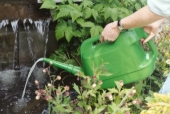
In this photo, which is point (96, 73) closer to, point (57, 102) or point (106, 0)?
point (57, 102)

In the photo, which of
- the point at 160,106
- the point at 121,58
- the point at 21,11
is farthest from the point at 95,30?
the point at 160,106

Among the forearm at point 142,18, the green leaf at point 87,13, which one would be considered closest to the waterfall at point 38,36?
the green leaf at point 87,13

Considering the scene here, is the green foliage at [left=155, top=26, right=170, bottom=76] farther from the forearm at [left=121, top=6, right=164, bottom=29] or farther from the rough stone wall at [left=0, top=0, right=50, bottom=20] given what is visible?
the rough stone wall at [left=0, top=0, right=50, bottom=20]

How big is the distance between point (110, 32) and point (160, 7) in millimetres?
521

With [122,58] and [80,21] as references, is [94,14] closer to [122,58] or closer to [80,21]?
[80,21]

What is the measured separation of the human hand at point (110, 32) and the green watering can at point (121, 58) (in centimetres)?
6

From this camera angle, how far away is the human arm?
147 cm

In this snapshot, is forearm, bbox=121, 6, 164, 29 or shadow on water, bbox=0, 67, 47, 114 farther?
shadow on water, bbox=0, 67, 47, 114

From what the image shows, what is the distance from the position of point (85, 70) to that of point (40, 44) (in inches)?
62.5

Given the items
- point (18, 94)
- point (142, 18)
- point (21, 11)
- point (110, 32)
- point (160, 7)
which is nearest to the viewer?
point (160, 7)

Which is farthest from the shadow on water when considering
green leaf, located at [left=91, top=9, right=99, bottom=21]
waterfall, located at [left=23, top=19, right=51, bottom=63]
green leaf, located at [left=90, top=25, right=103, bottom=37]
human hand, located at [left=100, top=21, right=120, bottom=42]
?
human hand, located at [left=100, top=21, right=120, bottom=42]

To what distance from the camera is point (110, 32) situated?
1838mm

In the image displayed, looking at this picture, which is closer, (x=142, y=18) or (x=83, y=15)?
(x=142, y=18)

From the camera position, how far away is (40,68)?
11.6ft
